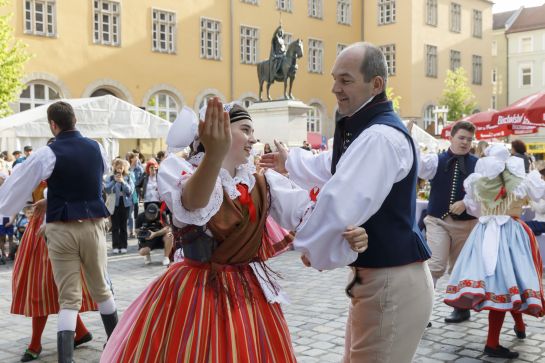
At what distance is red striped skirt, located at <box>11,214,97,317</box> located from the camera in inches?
188

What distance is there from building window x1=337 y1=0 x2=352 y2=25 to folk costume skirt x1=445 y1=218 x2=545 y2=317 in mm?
32124

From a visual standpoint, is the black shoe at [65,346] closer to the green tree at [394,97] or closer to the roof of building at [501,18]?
the green tree at [394,97]

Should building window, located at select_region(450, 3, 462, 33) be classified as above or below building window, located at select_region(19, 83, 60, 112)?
above

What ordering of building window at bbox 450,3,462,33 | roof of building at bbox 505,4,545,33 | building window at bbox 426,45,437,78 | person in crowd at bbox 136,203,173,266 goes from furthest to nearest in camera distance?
roof of building at bbox 505,4,545,33 → building window at bbox 450,3,462,33 → building window at bbox 426,45,437,78 → person in crowd at bbox 136,203,173,266

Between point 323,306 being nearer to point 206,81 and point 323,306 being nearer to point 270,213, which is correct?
point 270,213

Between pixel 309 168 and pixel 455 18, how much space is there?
4043 cm

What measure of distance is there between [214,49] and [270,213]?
27207 mm

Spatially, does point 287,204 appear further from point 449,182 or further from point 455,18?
point 455,18

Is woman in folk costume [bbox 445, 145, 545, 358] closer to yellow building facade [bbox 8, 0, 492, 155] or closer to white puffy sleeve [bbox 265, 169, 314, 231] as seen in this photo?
white puffy sleeve [bbox 265, 169, 314, 231]

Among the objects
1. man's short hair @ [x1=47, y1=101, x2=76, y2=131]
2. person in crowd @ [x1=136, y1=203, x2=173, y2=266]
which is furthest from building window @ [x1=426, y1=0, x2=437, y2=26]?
man's short hair @ [x1=47, y1=101, x2=76, y2=131]

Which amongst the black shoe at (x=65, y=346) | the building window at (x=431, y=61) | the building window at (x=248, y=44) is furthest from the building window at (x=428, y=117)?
the black shoe at (x=65, y=346)

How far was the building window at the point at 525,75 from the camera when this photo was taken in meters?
50.0

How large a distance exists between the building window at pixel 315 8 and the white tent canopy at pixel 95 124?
21.2 meters

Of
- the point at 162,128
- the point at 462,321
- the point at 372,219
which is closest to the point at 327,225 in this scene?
the point at 372,219
